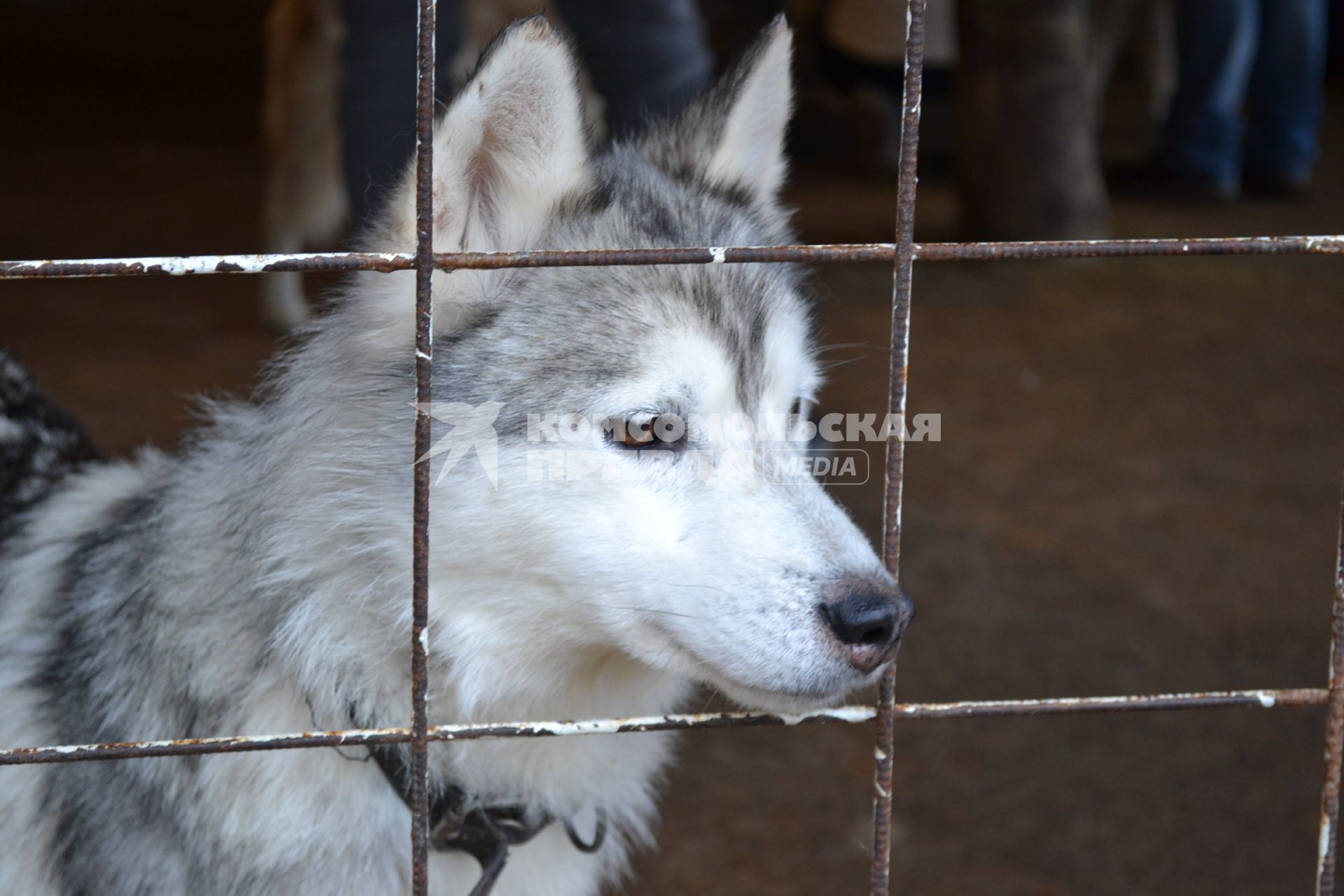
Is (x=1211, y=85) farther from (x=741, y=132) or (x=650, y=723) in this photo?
(x=650, y=723)

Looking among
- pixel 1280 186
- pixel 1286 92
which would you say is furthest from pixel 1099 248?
pixel 1286 92

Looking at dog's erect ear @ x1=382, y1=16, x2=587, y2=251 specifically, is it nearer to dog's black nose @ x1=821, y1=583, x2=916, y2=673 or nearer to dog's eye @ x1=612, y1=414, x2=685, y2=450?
dog's eye @ x1=612, y1=414, x2=685, y2=450

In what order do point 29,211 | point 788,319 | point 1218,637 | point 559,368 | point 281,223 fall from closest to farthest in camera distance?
point 559,368, point 788,319, point 1218,637, point 281,223, point 29,211

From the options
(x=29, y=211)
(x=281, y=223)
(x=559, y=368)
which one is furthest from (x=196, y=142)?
(x=559, y=368)

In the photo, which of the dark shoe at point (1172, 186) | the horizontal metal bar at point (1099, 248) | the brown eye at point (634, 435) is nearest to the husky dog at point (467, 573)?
the brown eye at point (634, 435)

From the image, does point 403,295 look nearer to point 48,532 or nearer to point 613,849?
point 48,532

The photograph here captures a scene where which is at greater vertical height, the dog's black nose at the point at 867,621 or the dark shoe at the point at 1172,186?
the dark shoe at the point at 1172,186

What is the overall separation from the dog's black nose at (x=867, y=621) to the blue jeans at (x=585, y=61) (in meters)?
1.80

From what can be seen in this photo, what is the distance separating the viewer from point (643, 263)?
1.49 metres

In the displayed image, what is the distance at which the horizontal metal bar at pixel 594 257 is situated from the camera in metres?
1.41

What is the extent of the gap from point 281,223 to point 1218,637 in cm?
362

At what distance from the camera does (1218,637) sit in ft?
11.8

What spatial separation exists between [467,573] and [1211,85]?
732 centimetres

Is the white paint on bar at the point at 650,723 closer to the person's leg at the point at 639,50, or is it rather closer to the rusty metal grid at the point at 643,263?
the rusty metal grid at the point at 643,263
